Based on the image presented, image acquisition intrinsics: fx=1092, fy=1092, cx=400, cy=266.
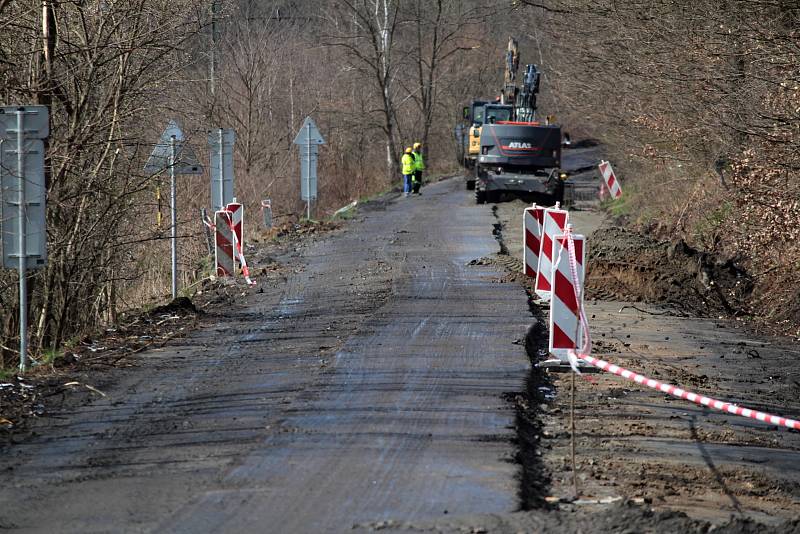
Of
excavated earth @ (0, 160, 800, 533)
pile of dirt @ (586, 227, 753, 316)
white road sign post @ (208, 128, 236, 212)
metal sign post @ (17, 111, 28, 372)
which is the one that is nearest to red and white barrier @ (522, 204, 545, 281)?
pile of dirt @ (586, 227, 753, 316)

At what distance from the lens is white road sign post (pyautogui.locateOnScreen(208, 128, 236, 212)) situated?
19.1 metres

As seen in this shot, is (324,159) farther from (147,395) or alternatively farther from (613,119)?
(147,395)

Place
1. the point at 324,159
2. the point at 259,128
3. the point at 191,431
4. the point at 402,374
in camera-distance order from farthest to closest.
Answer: the point at 324,159 < the point at 259,128 < the point at 402,374 < the point at 191,431

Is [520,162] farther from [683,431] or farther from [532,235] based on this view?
[683,431]

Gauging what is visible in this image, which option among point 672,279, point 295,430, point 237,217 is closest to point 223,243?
point 237,217

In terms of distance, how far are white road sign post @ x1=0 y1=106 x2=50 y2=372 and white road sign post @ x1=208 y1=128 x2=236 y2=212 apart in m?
8.00

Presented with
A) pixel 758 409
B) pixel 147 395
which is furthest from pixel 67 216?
pixel 758 409

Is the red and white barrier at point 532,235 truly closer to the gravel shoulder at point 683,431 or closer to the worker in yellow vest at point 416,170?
the gravel shoulder at point 683,431

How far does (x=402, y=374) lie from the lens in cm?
1004

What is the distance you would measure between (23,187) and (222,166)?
8809 millimetres

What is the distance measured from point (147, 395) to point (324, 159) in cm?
4022

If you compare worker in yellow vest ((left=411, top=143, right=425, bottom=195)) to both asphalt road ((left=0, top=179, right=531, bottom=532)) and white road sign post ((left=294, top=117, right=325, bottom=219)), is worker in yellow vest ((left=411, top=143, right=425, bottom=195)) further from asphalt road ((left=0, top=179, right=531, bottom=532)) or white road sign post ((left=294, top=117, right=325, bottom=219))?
asphalt road ((left=0, top=179, right=531, bottom=532))

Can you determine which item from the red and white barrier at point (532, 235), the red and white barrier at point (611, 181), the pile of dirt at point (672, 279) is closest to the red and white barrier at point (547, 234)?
the red and white barrier at point (532, 235)

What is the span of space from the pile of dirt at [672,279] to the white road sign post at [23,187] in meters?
9.19
